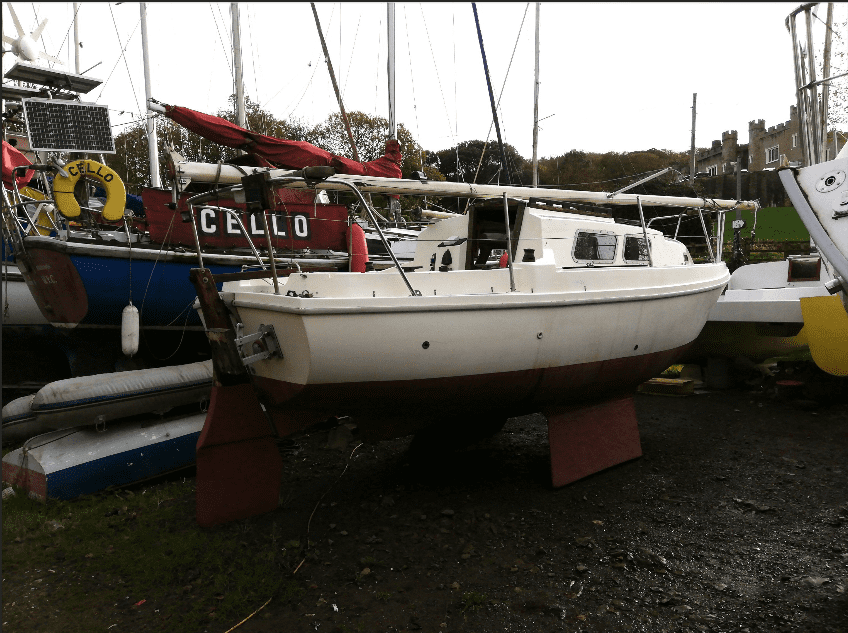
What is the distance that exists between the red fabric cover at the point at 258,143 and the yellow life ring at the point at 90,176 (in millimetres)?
2161

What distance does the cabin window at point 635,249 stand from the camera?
20.2ft

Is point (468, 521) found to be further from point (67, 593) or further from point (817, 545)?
point (67, 593)

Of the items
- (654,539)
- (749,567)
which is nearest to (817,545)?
(749,567)

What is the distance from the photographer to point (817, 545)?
395 cm

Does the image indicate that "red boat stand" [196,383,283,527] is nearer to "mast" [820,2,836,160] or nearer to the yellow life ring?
the yellow life ring

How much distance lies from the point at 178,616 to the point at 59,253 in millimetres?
5611

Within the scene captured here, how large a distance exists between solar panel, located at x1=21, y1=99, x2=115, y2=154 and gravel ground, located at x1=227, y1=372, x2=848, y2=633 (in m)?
5.56

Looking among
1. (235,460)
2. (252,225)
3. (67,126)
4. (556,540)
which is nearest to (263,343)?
(235,460)

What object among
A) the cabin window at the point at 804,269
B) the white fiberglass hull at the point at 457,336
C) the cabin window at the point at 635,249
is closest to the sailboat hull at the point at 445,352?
the white fiberglass hull at the point at 457,336

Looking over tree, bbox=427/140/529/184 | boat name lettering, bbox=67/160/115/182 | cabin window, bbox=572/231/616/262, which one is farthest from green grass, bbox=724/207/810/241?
boat name lettering, bbox=67/160/115/182

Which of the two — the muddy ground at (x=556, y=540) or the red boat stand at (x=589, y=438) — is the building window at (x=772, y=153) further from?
the red boat stand at (x=589, y=438)

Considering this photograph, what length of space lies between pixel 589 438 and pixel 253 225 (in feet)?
18.9

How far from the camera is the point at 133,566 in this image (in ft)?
13.2

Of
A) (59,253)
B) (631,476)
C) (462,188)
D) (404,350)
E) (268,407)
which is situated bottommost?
(631,476)
